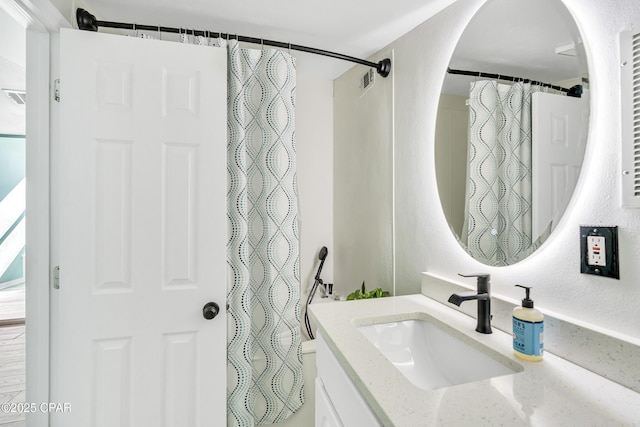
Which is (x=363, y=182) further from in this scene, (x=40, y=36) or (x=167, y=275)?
(x=40, y=36)

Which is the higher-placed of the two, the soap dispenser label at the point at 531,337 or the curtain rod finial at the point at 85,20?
the curtain rod finial at the point at 85,20

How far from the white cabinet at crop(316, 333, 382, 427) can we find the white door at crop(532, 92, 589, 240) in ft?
2.37

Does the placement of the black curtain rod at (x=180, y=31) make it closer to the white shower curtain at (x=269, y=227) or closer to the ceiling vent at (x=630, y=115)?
the white shower curtain at (x=269, y=227)

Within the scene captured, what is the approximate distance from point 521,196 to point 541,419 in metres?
0.65

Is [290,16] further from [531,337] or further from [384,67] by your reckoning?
[531,337]

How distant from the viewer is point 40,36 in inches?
48.3

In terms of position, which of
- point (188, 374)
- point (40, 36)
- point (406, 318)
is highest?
point (40, 36)

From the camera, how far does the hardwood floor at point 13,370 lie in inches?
47.2

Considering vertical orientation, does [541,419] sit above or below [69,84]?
below

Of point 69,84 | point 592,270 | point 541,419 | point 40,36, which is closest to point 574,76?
point 592,270

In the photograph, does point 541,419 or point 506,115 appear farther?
point 506,115

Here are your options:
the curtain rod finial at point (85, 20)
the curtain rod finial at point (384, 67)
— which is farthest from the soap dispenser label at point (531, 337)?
the curtain rod finial at point (85, 20)

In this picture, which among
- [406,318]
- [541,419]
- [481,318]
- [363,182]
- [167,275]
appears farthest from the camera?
[363,182]

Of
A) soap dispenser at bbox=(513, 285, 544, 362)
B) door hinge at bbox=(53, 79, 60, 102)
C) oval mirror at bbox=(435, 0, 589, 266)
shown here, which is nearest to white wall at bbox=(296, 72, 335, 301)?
oval mirror at bbox=(435, 0, 589, 266)
